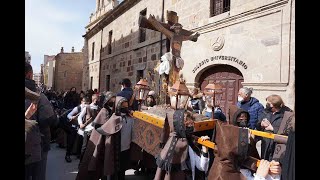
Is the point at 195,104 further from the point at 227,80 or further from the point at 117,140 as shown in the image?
the point at 227,80

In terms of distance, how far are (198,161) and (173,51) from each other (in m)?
2.21

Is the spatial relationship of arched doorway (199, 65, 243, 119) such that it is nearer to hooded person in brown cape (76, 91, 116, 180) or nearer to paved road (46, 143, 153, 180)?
paved road (46, 143, 153, 180)

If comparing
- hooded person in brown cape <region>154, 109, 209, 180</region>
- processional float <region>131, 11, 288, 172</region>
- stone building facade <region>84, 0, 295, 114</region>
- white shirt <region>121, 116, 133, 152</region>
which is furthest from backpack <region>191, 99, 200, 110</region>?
hooded person in brown cape <region>154, 109, 209, 180</region>

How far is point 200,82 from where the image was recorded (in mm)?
7781

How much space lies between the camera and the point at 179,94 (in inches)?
123

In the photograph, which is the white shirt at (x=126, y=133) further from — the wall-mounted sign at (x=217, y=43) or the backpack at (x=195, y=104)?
the wall-mounted sign at (x=217, y=43)

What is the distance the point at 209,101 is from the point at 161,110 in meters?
0.75

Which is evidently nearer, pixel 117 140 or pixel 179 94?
pixel 179 94

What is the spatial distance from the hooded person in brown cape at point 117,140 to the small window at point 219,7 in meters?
4.65

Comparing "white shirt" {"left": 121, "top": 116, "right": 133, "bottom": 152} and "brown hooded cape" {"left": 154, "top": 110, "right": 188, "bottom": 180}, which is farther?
"white shirt" {"left": 121, "top": 116, "right": 133, "bottom": 152}

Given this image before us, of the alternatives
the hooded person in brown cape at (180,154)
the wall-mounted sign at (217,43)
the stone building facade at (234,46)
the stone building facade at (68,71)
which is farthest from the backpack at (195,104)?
the stone building facade at (68,71)

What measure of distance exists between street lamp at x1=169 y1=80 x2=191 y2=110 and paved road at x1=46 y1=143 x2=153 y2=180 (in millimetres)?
2091

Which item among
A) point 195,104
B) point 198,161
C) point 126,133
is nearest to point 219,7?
point 195,104

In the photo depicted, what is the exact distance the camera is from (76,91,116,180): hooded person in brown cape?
3809 mm
